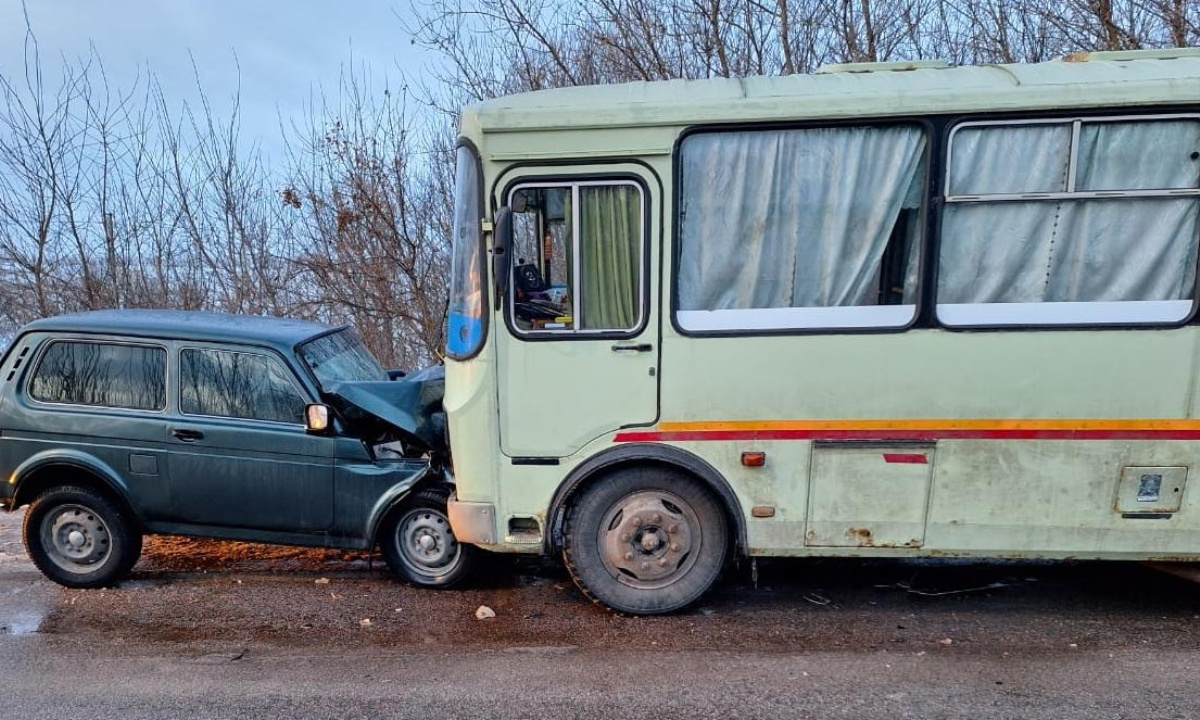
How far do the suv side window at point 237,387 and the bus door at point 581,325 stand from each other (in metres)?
1.62

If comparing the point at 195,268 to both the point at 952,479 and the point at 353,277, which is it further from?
the point at 952,479

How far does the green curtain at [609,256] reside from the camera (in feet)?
12.8

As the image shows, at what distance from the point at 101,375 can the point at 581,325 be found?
3.34 metres

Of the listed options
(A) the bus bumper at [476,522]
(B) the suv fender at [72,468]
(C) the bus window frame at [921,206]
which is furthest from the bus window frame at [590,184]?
(B) the suv fender at [72,468]

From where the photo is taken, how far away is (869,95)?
12.1ft

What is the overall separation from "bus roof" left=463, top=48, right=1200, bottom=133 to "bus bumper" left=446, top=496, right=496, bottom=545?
7.20ft

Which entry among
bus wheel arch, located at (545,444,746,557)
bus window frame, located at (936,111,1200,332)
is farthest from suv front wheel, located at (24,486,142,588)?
bus window frame, located at (936,111,1200,332)

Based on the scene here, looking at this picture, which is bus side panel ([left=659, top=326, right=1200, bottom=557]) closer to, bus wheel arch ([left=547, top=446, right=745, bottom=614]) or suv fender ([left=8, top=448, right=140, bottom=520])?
bus wheel arch ([left=547, top=446, right=745, bottom=614])

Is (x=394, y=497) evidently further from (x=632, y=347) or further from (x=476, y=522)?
(x=632, y=347)

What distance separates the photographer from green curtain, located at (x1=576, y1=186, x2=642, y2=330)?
3902 mm

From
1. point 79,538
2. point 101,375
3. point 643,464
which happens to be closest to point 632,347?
point 643,464

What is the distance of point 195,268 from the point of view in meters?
11.6

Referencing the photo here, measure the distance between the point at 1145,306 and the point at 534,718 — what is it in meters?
3.78

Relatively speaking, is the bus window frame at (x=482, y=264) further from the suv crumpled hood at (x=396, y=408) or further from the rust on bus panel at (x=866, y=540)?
the rust on bus panel at (x=866, y=540)
